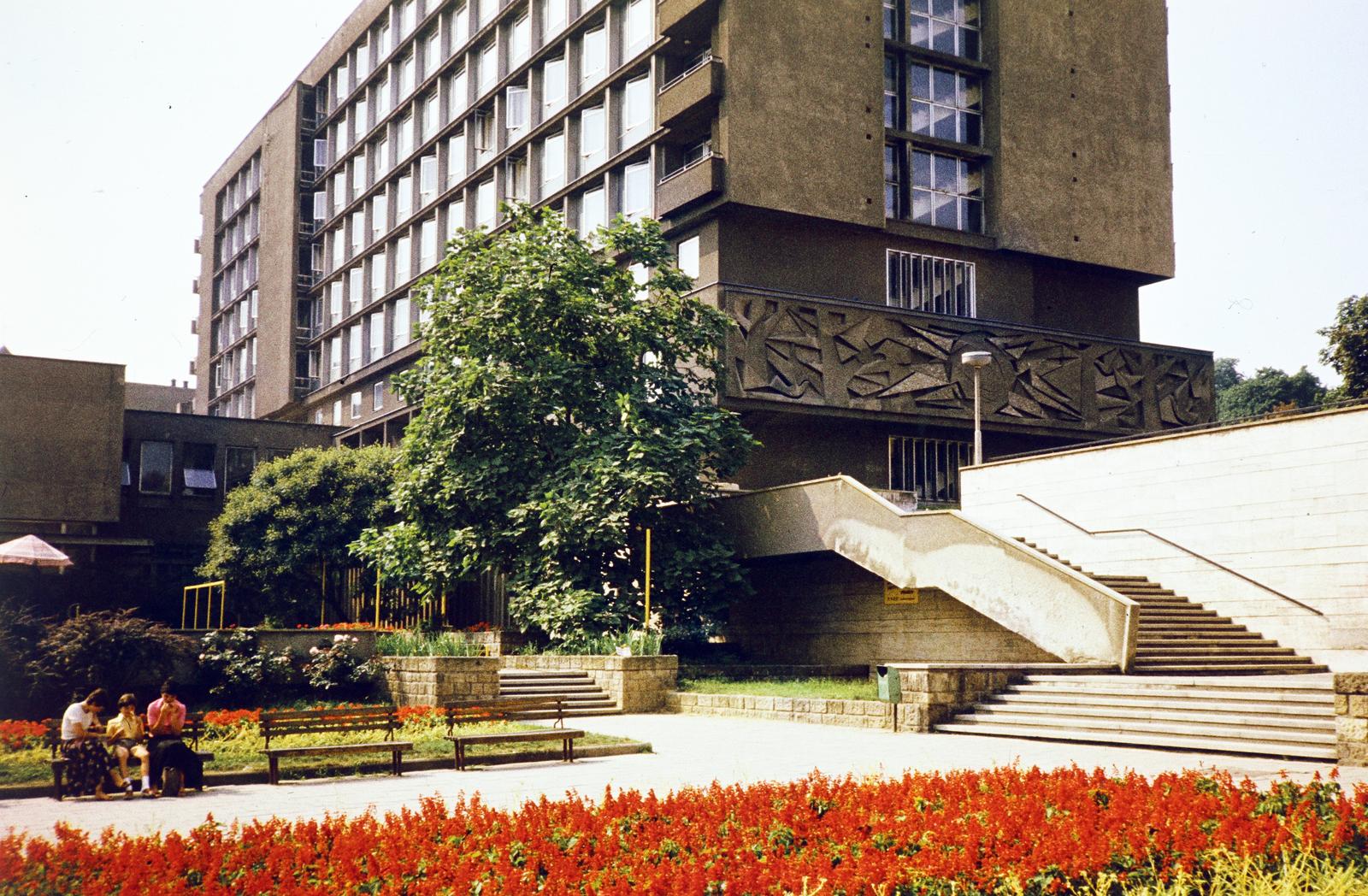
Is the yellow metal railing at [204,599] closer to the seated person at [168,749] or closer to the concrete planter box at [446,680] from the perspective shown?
the concrete planter box at [446,680]

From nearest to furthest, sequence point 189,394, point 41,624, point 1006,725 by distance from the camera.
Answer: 1. point 1006,725
2. point 41,624
3. point 189,394

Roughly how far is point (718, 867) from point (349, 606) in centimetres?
3721

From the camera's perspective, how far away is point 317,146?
6794 cm

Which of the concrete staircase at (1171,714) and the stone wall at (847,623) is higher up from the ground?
the stone wall at (847,623)

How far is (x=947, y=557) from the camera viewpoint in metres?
24.0

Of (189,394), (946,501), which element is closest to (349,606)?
(946,501)

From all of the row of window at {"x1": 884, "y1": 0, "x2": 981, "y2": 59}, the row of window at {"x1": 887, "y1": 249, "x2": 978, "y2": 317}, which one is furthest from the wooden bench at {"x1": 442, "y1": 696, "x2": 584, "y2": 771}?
the row of window at {"x1": 884, "y1": 0, "x2": 981, "y2": 59}

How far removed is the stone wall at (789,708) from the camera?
62.2 feet

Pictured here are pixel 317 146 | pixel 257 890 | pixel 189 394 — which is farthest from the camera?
pixel 189 394

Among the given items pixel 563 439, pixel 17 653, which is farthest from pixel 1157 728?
pixel 17 653

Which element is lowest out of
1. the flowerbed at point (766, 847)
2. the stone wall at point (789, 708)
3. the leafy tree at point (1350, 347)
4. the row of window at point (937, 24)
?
the stone wall at point (789, 708)

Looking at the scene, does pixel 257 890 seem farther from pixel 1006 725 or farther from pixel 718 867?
pixel 1006 725

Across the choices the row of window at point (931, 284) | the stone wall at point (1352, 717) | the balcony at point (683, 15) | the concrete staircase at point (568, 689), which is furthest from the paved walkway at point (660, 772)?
the balcony at point (683, 15)

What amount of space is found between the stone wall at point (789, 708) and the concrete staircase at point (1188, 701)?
109cm
